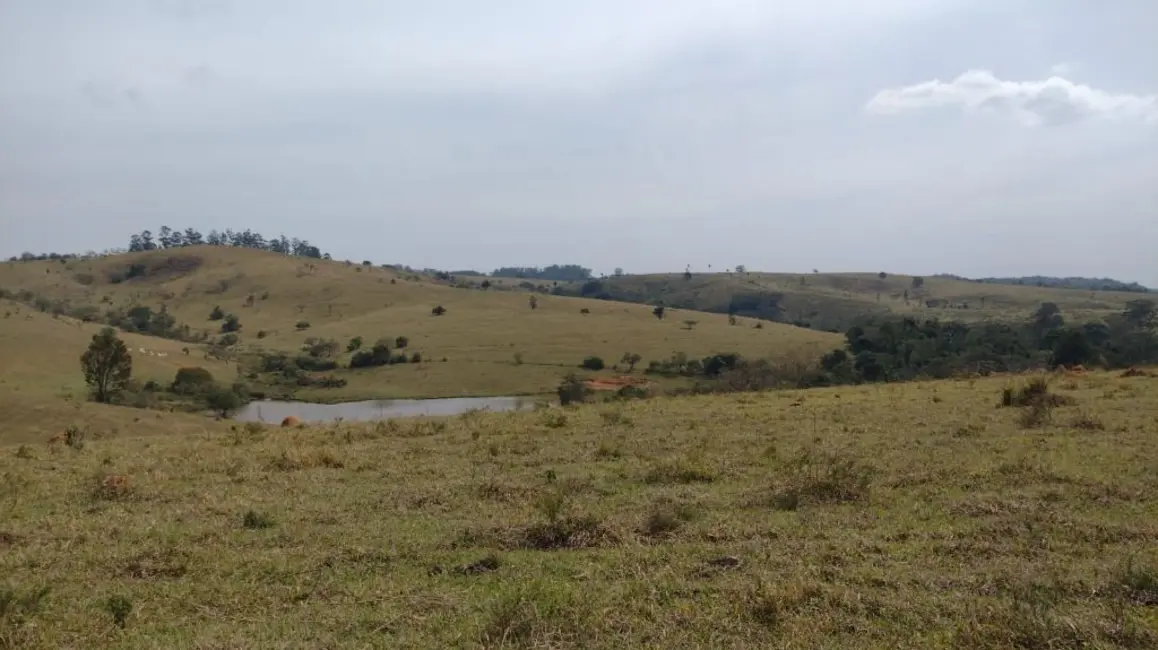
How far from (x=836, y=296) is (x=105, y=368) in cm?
12723

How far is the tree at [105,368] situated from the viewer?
45344 mm

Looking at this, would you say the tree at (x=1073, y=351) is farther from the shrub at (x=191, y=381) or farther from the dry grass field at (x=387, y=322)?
the shrub at (x=191, y=381)

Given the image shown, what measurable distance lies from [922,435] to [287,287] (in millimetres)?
113141

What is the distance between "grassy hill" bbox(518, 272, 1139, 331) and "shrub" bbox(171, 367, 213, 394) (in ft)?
290

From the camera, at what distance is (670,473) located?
39.8ft

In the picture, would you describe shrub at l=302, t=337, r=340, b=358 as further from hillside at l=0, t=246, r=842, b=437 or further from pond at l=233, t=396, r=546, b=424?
pond at l=233, t=396, r=546, b=424

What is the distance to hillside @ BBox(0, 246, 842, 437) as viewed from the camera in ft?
212

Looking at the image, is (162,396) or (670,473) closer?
(670,473)

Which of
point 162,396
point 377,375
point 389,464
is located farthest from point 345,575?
point 377,375

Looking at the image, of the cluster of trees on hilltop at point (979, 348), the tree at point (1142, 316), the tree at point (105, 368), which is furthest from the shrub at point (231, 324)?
the tree at point (1142, 316)

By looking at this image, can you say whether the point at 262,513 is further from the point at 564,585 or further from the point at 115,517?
the point at 564,585

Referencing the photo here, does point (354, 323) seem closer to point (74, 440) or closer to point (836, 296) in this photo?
point (74, 440)

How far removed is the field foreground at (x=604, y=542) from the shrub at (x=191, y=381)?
44171 millimetres

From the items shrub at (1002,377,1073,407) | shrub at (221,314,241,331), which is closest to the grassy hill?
shrub at (221,314,241,331)
